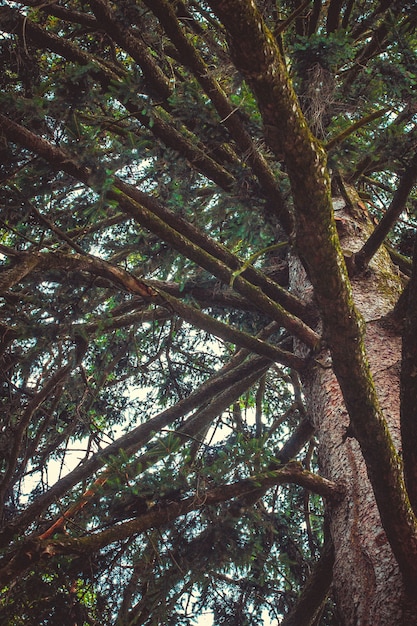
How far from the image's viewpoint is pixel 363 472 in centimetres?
258

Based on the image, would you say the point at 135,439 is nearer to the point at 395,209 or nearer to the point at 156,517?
the point at 156,517

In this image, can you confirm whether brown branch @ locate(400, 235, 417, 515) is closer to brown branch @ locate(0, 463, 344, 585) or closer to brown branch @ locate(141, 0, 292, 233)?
brown branch @ locate(0, 463, 344, 585)

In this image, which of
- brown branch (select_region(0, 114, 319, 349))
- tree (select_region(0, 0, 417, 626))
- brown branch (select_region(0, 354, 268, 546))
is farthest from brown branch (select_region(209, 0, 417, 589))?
brown branch (select_region(0, 354, 268, 546))

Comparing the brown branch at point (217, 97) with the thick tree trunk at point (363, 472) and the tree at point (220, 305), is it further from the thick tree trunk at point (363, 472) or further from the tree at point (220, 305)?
the thick tree trunk at point (363, 472)

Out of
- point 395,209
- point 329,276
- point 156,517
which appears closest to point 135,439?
point 156,517

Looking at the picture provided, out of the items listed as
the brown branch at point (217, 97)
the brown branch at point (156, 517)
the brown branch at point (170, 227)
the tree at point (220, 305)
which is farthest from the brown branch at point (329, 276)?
the brown branch at point (217, 97)

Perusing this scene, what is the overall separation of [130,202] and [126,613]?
2428 mm

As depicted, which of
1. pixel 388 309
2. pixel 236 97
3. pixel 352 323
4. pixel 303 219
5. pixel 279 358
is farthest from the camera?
pixel 388 309

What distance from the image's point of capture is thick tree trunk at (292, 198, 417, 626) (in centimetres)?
205

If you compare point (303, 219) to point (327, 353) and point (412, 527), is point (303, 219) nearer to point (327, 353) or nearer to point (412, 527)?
point (412, 527)

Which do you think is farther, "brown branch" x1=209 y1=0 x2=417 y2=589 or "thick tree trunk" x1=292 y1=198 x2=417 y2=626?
"thick tree trunk" x1=292 y1=198 x2=417 y2=626

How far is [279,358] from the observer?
10.1 feet

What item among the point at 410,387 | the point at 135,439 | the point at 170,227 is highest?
the point at 170,227

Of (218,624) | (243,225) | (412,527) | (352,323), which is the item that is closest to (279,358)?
(243,225)
